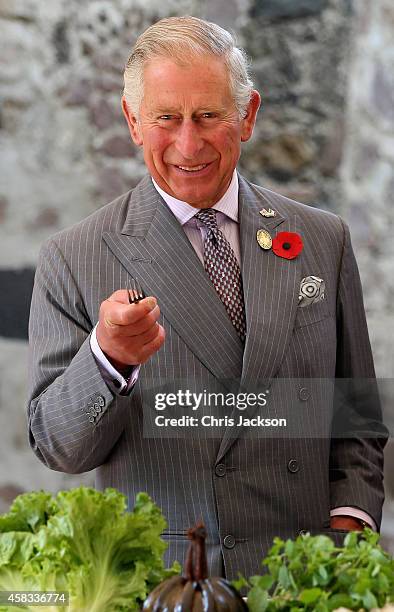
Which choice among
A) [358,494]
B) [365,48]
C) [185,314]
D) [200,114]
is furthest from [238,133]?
[365,48]

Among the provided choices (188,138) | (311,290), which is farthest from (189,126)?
(311,290)

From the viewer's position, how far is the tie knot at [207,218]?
2.23m

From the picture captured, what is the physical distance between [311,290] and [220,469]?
0.44 metres

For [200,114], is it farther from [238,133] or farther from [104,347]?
[104,347]

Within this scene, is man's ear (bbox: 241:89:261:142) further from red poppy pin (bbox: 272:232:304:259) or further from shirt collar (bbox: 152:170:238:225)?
red poppy pin (bbox: 272:232:304:259)

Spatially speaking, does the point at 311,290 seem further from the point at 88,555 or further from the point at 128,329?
the point at 88,555

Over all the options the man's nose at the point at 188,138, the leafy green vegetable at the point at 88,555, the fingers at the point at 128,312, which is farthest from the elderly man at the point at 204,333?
the leafy green vegetable at the point at 88,555

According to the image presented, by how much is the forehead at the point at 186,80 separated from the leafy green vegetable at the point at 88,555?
0.86 meters

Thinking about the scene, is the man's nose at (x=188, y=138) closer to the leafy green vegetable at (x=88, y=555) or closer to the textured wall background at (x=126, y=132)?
the leafy green vegetable at (x=88, y=555)

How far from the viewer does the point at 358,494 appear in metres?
2.24

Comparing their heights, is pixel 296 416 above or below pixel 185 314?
below

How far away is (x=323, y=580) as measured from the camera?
4.58ft

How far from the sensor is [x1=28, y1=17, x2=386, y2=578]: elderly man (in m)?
2.05

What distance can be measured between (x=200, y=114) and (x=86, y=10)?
1902 mm
